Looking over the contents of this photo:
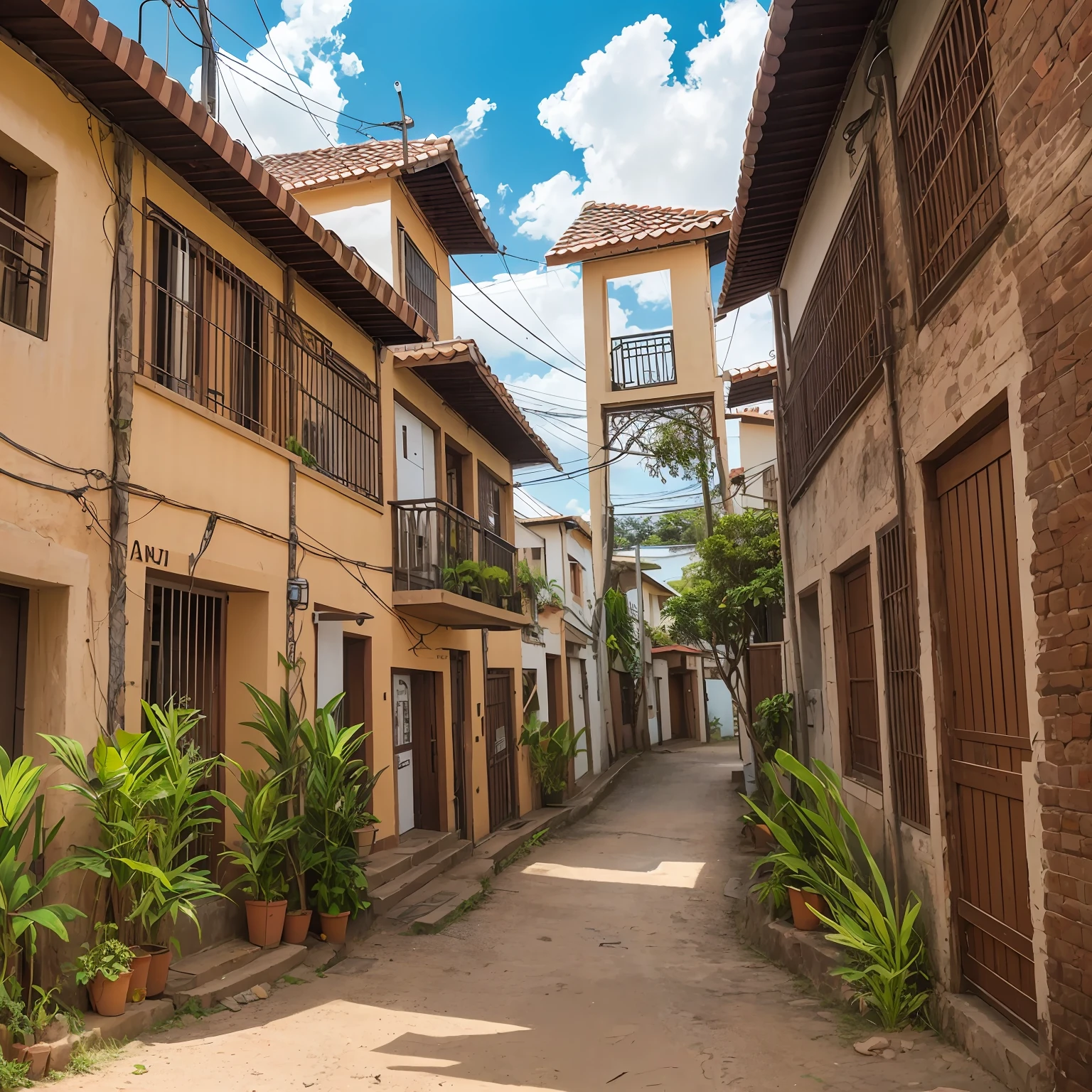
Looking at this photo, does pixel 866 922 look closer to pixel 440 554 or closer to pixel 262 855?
pixel 262 855

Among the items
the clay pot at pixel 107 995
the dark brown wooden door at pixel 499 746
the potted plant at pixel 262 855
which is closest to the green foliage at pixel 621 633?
the dark brown wooden door at pixel 499 746

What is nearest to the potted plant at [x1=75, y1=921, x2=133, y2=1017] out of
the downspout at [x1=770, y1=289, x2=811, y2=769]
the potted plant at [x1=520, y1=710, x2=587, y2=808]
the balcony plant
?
the balcony plant

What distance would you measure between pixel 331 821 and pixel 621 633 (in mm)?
17315

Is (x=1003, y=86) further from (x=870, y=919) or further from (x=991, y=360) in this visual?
(x=870, y=919)

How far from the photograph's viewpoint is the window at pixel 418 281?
13164 millimetres

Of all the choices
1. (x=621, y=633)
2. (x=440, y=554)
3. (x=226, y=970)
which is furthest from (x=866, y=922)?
(x=621, y=633)

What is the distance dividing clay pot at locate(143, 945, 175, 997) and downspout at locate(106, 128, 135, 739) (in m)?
1.30

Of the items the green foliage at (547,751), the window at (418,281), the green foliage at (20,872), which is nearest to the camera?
the green foliage at (20,872)

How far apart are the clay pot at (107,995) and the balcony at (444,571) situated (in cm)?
583

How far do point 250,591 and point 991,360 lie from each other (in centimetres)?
588

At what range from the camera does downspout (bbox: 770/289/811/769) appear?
9742mm

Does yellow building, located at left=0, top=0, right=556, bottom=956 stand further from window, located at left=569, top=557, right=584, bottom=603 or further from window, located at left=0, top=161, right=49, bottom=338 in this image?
window, located at left=569, top=557, right=584, bottom=603

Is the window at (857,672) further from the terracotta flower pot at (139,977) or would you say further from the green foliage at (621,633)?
the green foliage at (621,633)

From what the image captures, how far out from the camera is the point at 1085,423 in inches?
135
